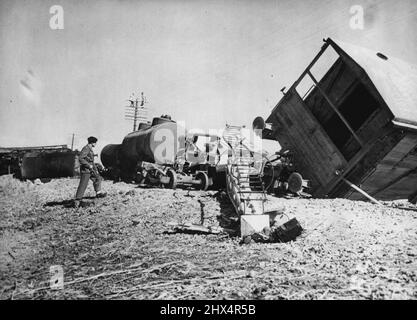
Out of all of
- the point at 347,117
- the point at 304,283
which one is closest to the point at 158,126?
the point at 347,117

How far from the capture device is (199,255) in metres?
4.03

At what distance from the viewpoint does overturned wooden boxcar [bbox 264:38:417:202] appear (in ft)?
22.2

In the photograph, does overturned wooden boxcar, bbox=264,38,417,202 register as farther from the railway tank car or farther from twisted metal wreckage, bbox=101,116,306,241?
the railway tank car

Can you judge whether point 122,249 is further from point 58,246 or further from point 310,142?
point 310,142

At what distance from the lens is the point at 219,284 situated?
9.89 feet

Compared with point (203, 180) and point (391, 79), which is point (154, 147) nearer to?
point (203, 180)

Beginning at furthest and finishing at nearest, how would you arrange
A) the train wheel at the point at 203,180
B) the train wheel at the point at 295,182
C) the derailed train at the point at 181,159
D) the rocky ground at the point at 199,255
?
1. the train wheel at the point at 203,180
2. the derailed train at the point at 181,159
3. the train wheel at the point at 295,182
4. the rocky ground at the point at 199,255

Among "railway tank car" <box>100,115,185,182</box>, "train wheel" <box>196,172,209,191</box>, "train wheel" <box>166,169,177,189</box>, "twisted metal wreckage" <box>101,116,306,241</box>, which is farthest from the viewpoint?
"railway tank car" <box>100,115,185,182</box>

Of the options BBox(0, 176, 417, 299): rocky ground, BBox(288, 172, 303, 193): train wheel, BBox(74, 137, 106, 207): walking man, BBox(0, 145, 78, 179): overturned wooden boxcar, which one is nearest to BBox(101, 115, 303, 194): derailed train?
BBox(288, 172, 303, 193): train wheel

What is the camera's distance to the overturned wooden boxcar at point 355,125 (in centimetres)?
677

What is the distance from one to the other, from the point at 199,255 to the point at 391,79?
6.47 meters

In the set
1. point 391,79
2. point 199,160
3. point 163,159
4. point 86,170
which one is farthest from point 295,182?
point 86,170

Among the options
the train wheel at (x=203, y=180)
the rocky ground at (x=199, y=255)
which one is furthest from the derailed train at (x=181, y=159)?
the rocky ground at (x=199, y=255)

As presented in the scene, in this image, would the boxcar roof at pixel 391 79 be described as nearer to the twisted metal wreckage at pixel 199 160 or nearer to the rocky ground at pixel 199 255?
the rocky ground at pixel 199 255
